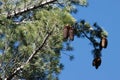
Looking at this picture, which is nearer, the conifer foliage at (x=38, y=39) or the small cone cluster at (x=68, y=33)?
the small cone cluster at (x=68, y=33)

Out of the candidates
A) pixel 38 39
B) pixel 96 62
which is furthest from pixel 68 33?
pixel 38 39

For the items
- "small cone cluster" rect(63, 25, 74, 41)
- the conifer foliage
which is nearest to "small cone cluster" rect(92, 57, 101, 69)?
the conifer foliage

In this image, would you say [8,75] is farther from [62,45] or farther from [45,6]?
[45,6]

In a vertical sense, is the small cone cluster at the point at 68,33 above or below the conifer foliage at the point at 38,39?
above

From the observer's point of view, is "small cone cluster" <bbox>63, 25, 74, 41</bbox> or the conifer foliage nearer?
"small cone cluster" <bbox>63, 25, 74, 41</bbox>

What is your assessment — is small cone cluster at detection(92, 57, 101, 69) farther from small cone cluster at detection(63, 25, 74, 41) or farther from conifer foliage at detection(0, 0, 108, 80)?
small cone cluster at detection(63, 25, 74, 41)

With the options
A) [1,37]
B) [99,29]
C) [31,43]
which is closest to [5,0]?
[1,37]

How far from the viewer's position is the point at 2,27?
9.97m

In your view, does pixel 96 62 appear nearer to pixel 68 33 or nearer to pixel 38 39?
pixel 68 33

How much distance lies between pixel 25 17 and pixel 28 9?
1233 millimetres

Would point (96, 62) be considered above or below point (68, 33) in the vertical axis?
below

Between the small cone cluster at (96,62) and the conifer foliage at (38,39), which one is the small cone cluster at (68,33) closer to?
the conifer foliage at (38,39)

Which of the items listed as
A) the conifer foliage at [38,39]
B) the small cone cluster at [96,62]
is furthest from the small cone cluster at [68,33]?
the small cone cluster at [96,62]

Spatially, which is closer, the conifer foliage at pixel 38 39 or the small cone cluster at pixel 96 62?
the small cone cluster at pixel 96 62
